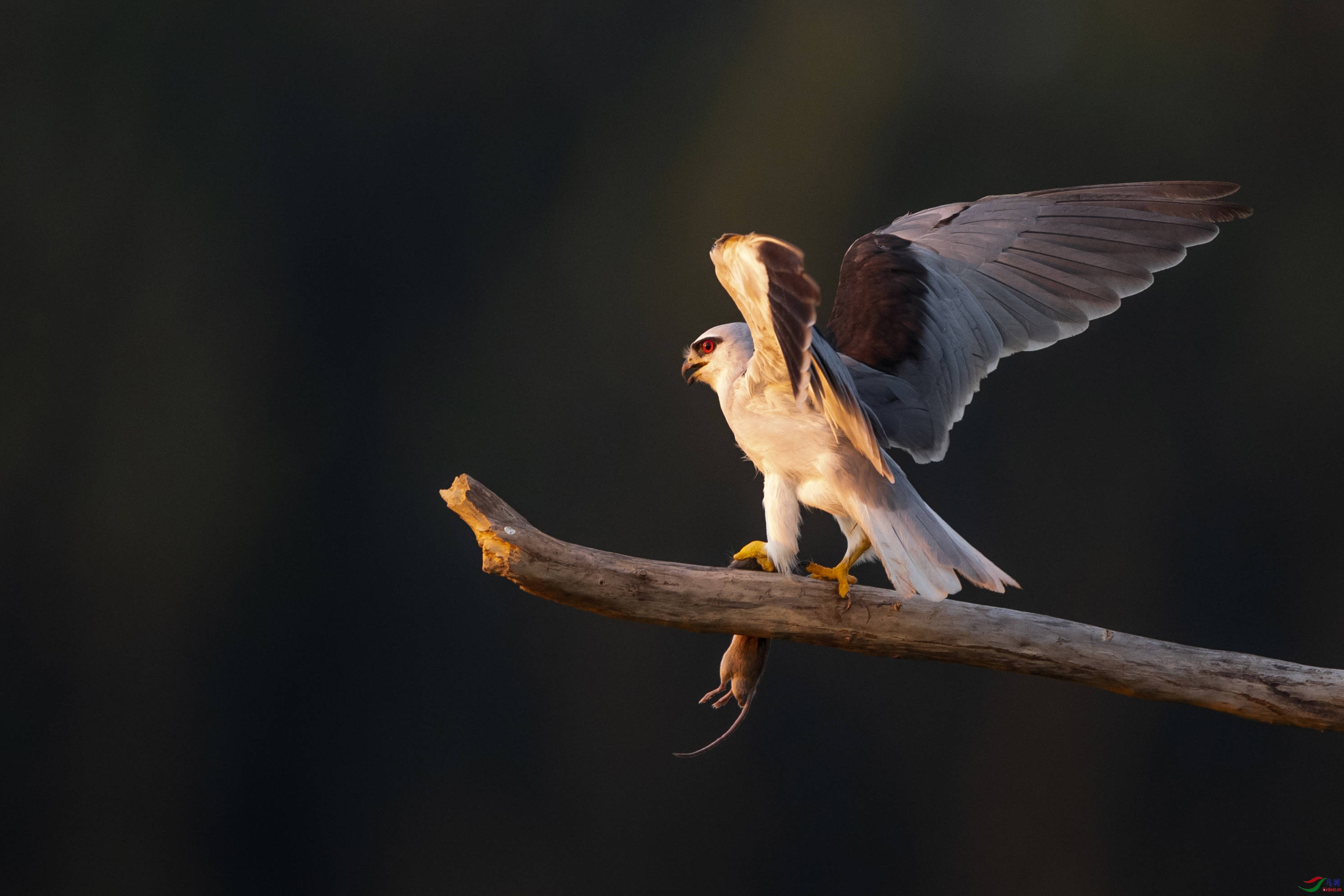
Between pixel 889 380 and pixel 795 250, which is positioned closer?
pixel 795 250

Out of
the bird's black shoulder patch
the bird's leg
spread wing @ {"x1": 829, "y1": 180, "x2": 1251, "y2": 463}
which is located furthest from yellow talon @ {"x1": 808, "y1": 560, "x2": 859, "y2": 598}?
the bird's black shoulder patch

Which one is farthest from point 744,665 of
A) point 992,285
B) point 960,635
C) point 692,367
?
point 992,285

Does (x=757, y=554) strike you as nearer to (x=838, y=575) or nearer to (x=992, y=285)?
(x=838, y=575)

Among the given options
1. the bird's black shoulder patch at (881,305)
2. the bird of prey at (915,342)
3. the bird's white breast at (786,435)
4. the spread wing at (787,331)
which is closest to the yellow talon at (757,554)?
the bird of prey at (915,342)

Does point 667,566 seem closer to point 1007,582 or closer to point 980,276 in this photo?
point 1007,582

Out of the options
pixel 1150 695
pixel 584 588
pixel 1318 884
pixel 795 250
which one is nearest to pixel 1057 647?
pixel 1150 695

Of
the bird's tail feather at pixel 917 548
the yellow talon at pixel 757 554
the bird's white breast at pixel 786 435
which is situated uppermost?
the bird's white breast at pixel 786 435

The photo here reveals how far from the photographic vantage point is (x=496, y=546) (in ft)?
4.68

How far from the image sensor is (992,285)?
2152 mm

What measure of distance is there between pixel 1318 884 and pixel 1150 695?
5.35ft

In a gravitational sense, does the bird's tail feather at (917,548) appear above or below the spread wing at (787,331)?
below

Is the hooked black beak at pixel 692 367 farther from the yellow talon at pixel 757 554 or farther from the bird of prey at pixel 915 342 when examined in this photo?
the yellow talon at pixel 757 554

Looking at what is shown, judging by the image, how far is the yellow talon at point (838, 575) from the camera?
5.46ft

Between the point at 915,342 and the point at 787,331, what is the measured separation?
875 millimetres
